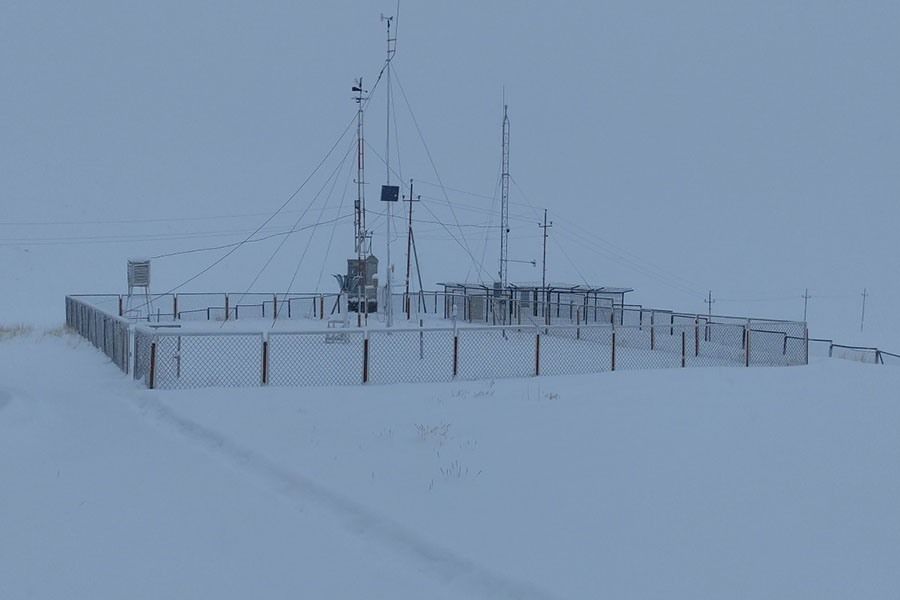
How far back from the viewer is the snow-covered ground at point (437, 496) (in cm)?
598

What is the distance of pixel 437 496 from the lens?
7.73m

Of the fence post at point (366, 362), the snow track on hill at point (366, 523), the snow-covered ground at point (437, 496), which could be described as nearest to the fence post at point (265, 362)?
the snow-covered ground at point (437, 496)

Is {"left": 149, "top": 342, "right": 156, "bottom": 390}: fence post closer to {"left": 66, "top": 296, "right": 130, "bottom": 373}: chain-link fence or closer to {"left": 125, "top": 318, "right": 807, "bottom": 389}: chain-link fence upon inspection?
{"left": 125, "top": 318, "right": 807, "bottom": 389}: chain-link fence

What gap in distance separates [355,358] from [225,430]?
26.8 ft

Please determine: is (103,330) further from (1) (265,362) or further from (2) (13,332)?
(2) (13,332)

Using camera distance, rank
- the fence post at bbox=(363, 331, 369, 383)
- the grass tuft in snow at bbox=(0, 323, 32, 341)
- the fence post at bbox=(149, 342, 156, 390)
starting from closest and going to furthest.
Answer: the fence post at bbox=(149, 342, 156, 390), the fence post at bbox=(363, 331, 369, 383), the grass tuft in snow at bbox=(0, 323, 32, 341)

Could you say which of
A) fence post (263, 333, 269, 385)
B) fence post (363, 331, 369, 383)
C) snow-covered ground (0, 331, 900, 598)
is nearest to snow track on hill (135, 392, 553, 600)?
snow-covered ground (0, 331, 900, 598)

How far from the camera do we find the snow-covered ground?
19.6 feet

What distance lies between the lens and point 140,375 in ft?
47.5

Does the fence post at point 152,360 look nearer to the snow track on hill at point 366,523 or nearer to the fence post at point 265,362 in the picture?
the fence post at point 265,362

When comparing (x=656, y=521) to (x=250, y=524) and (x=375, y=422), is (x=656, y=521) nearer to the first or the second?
(x=250, y=524)

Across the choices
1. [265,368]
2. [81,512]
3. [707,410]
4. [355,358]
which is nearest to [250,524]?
[81,512]

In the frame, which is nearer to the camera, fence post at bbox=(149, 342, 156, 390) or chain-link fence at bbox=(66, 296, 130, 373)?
fence post at bbox=(149, 342, 156, 390)

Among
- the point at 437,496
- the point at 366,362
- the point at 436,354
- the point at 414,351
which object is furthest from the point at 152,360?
the point at 437,496
